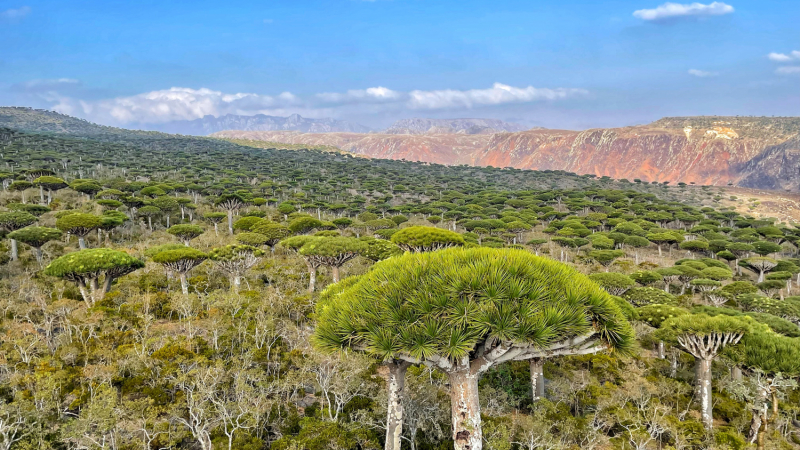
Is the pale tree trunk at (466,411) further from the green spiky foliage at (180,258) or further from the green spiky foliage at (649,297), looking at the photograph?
the green spiky foliage at (649,297)

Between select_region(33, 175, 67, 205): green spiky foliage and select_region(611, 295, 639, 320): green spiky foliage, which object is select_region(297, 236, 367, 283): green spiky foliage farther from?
select_region(33, 175, 67, 205): green spiky foliage

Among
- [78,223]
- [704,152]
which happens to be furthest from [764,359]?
[704,152]

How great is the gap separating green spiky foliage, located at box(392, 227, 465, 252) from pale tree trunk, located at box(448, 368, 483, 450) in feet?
56.9

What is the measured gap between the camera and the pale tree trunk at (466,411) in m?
9.30

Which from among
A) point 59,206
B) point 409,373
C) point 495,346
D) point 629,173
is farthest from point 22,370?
point 629,173

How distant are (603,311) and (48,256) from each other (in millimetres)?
39578

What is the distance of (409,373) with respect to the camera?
52.2 feet

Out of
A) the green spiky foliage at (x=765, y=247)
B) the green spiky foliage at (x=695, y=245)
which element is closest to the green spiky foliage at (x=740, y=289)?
the green spiky foliage at (x=695, y=245)

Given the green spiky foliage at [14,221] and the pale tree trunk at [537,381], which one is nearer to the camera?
the pale tree trunk at [537,381]

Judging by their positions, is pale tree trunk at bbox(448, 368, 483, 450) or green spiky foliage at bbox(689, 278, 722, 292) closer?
pale tree trunk at bbox(448, 368, 483, 450)

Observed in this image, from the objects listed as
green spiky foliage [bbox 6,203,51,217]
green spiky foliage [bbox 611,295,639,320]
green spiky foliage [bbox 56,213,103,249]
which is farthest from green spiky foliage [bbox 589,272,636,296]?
green spiky foliage [bbox 6,203,51,217]

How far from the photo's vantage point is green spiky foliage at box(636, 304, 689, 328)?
60.0 ft

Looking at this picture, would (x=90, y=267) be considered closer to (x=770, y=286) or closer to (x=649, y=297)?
(x=649, y=297)

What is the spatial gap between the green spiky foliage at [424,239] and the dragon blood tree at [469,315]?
17213 millimetres
